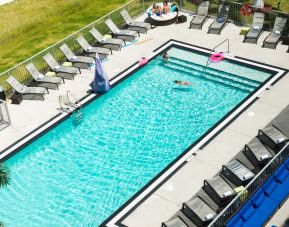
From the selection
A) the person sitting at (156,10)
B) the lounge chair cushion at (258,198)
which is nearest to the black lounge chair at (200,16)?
the person sitting at (156,10)

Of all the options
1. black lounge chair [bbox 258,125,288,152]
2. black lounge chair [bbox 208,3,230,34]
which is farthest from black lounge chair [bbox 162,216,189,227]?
black lounge chair [bbox 208,3,230,34]

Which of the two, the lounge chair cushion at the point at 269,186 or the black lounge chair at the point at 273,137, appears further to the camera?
the black lounge chair at the point at 273,137

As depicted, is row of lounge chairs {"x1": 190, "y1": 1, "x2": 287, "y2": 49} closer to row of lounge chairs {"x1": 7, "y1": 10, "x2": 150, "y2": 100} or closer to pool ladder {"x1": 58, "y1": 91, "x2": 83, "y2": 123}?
row of lounge chairs {"x1": 7, "y1": 10, "x2": 150, "y2": 100}

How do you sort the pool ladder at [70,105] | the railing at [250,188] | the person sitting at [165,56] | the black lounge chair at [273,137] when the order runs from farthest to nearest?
1. the person sitting at [165,56]
2. the pool ladder at [70,105]
3. the black lounge chair at [273,137]
4. the railing at [250,188]

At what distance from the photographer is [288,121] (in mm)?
22984

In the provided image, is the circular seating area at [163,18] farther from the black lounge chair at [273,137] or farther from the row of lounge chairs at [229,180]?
the black lounge chair at [273,137]

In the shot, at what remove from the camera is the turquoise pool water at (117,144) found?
20859 mm

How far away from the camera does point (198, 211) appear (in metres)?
18.3

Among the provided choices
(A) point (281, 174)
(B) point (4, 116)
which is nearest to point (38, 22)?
(B) point (4, 116)

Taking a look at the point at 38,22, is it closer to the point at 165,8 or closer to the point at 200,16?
the point at 165,8

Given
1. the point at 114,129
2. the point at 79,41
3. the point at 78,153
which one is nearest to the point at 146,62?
the point at 79,41

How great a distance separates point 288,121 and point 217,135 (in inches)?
118

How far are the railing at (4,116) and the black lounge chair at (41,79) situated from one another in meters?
2.92

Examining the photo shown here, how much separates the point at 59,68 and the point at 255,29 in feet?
35.5
